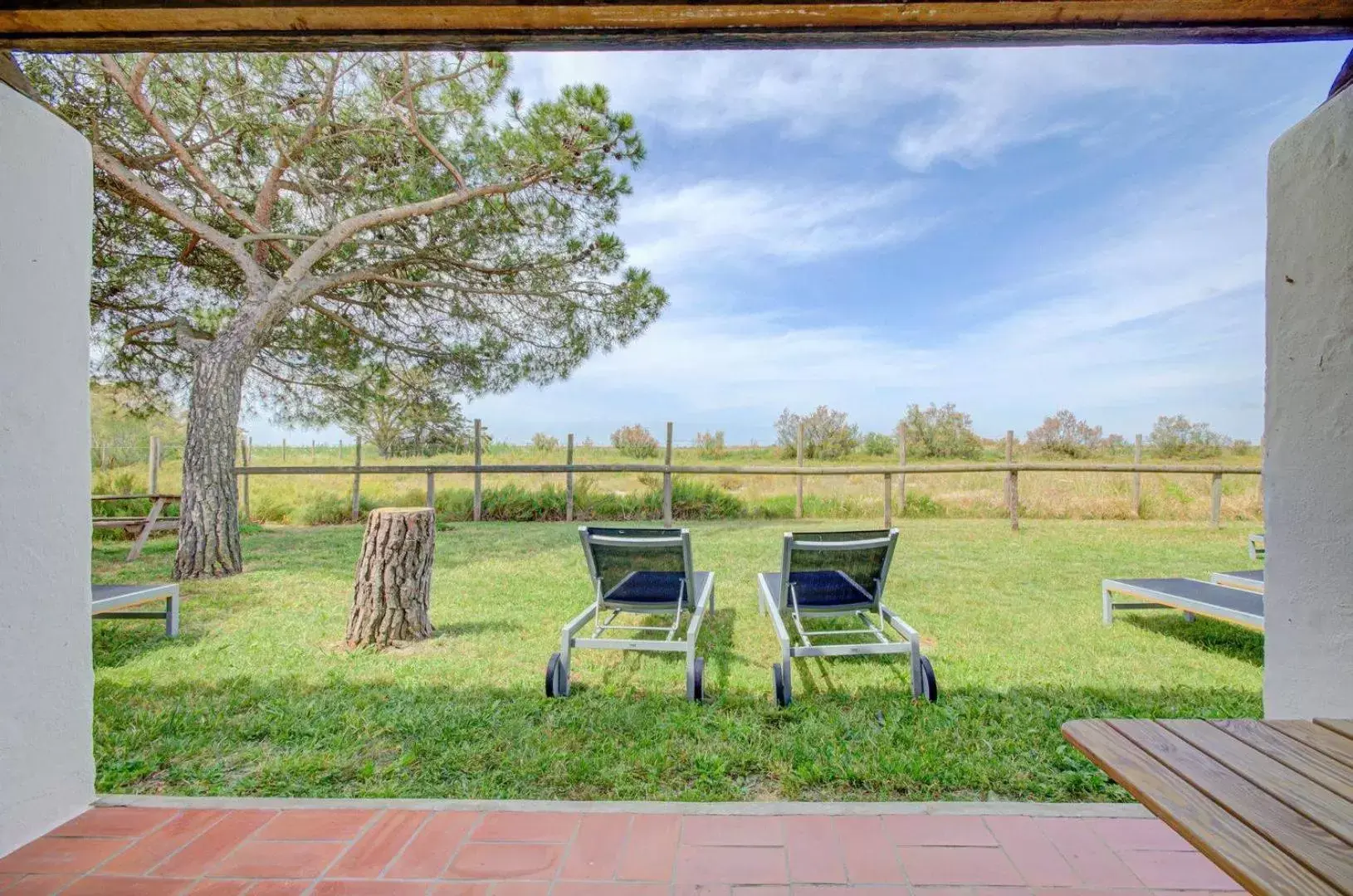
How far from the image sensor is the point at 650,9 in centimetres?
144

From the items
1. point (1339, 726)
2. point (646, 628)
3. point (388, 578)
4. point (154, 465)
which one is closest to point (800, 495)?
point (646, 628)

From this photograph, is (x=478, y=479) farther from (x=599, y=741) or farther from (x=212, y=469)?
(x=599, y=741)

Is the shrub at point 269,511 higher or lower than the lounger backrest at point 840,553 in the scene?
lower

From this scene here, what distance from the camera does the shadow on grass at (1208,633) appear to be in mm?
3719

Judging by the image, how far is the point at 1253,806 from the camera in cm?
91

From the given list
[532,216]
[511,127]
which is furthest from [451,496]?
[511,127]

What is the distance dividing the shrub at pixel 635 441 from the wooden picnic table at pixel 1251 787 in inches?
534

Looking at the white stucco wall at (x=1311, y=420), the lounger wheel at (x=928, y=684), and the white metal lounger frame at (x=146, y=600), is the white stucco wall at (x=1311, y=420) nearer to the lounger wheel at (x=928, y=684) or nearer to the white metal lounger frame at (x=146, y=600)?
the lounger wheel at (x=928, y=684)

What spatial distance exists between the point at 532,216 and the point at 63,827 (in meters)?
7.28

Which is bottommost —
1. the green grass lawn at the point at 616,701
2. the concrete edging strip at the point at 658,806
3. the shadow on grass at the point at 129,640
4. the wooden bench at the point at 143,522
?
the shadow on grass at the point at 129,640

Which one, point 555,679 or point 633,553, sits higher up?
point 633,553

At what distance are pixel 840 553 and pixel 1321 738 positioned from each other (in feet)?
7.09

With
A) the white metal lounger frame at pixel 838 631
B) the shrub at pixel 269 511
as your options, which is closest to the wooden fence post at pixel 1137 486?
the white metal lounger frame at pixel 838 631

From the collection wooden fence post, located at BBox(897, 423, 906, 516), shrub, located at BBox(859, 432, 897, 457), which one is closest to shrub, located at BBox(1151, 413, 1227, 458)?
shrub, located at BBox(859, 432, 897, 457)
